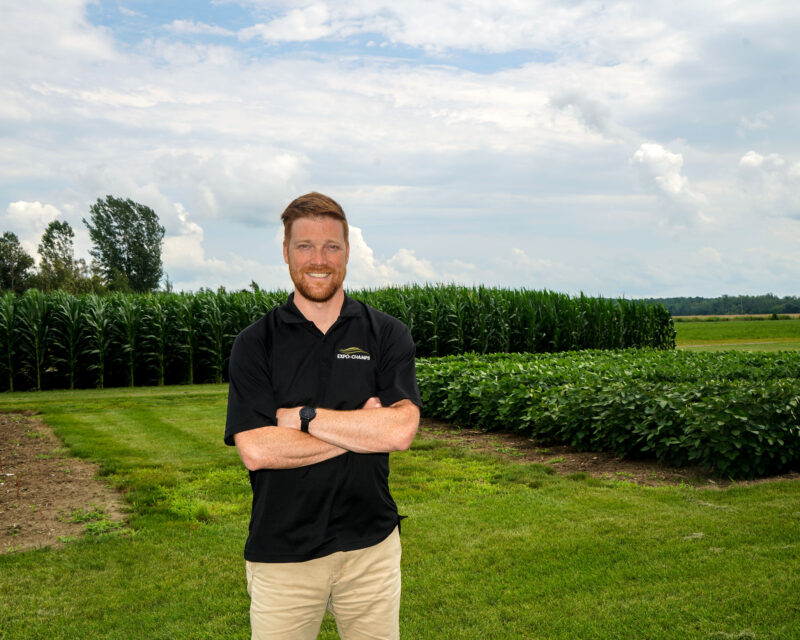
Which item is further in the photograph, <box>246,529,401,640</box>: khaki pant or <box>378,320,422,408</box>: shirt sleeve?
<box>378,320,422,408</box>: shirt sleeve

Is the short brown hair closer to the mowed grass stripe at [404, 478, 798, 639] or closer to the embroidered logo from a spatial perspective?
the embroidered logo

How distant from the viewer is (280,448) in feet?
8.06

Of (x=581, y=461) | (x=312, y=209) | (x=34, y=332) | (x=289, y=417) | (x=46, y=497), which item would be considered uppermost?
(x=312, y=209)

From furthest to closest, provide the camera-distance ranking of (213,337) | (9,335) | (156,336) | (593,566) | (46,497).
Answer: (213,337)
(156,336)
(9,335)
(46,497)
(593,566)

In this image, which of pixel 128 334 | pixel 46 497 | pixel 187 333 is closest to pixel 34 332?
pixel 128 334

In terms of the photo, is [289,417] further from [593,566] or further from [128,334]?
[128,334]

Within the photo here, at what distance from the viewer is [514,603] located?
4.50 meters

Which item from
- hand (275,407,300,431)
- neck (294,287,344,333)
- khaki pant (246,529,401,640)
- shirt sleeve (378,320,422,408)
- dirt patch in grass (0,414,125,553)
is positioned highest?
neck (294,287,344,333)

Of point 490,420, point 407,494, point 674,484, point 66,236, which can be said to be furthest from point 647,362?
point 66,236

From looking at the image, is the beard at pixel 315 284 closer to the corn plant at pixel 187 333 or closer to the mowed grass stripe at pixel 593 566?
the mowed grass stripe at pixel 593 566

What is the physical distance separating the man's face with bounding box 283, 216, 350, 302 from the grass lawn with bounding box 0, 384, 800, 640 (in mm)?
2583

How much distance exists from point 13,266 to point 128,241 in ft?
37.5

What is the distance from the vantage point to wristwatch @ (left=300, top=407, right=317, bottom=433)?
8.17ft

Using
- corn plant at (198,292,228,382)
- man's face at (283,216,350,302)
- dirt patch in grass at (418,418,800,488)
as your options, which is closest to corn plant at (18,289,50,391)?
corn plant at (198,292,228,382)
